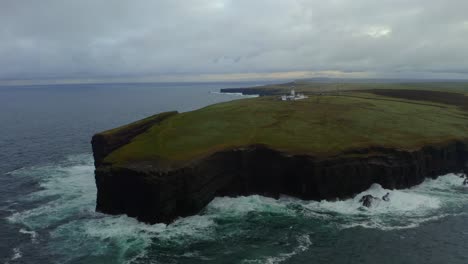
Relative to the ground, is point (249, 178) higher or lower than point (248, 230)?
higher

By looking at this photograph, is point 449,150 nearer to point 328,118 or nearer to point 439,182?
point 439,182

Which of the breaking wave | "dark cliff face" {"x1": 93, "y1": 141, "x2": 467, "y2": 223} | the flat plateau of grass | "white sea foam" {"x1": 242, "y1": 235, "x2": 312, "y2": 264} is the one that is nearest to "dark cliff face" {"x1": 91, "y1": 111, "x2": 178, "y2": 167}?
the flat plateau of grass

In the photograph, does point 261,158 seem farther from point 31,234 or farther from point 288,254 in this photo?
point 31,234

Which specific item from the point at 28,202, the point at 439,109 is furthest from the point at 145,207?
the point at 439,109

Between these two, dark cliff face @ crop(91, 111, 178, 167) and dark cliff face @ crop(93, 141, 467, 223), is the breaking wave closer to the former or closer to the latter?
dark cliff face @ crop(93, 141, 467, 223)

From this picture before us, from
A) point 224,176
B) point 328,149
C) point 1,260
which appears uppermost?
point 328,149

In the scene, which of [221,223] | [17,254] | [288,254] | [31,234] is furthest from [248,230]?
[31,234]

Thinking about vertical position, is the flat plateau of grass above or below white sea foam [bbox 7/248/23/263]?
above
